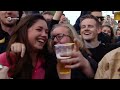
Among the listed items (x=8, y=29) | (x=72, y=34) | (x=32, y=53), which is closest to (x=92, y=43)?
(x=72, y=34)

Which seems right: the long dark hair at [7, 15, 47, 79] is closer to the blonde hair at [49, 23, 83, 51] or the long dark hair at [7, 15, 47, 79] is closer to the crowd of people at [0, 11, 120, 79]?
the crowd of people at [0, 11, 120, 79]

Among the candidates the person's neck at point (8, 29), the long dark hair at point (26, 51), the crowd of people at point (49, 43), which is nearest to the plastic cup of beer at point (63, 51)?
the crowd of people at point (49, 43)

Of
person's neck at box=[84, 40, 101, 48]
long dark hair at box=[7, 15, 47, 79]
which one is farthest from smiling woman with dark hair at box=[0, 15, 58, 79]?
person's neck at box=[84, 40, 101, 48]

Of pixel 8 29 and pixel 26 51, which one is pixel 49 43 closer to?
pixel 26 51

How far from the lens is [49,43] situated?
7.93 feet

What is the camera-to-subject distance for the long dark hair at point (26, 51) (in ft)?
7.81

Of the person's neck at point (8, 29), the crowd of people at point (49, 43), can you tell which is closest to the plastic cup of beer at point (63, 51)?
the crowd of people at point (49, 43)

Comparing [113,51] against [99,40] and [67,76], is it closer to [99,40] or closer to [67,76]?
[99,40]

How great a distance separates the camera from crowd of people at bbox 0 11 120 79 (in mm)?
2367

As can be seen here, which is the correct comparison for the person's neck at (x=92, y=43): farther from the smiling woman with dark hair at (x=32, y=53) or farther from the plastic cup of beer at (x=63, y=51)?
the smiling woman with dark hair at (x=32, y=53)

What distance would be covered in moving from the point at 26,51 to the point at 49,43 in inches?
8.1

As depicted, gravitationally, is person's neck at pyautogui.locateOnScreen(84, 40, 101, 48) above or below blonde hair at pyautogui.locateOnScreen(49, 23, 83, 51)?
below

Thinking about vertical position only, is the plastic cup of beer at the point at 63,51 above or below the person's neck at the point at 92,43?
below
